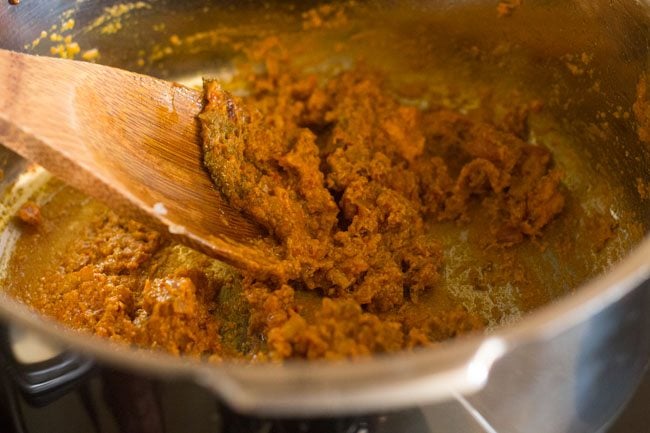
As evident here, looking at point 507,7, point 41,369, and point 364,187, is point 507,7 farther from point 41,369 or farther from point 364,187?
point 41,369

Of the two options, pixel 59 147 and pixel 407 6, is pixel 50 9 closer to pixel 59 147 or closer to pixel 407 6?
pixel 59 147

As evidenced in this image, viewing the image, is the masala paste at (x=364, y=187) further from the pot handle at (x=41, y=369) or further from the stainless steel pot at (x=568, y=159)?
the pot handle at (x=41, y=369)

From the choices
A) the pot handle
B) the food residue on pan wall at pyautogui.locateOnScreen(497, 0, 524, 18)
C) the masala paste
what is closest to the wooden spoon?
the masala paste

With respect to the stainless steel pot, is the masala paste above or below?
below

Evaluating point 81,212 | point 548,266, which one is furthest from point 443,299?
point 81,212

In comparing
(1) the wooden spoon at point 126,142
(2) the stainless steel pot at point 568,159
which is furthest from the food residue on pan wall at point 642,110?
(1) the wooden spoon at point 126,142

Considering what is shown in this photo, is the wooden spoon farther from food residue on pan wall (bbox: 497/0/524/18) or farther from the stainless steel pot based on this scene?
food residue on pan wall (bbox: 497/0/524/18)
